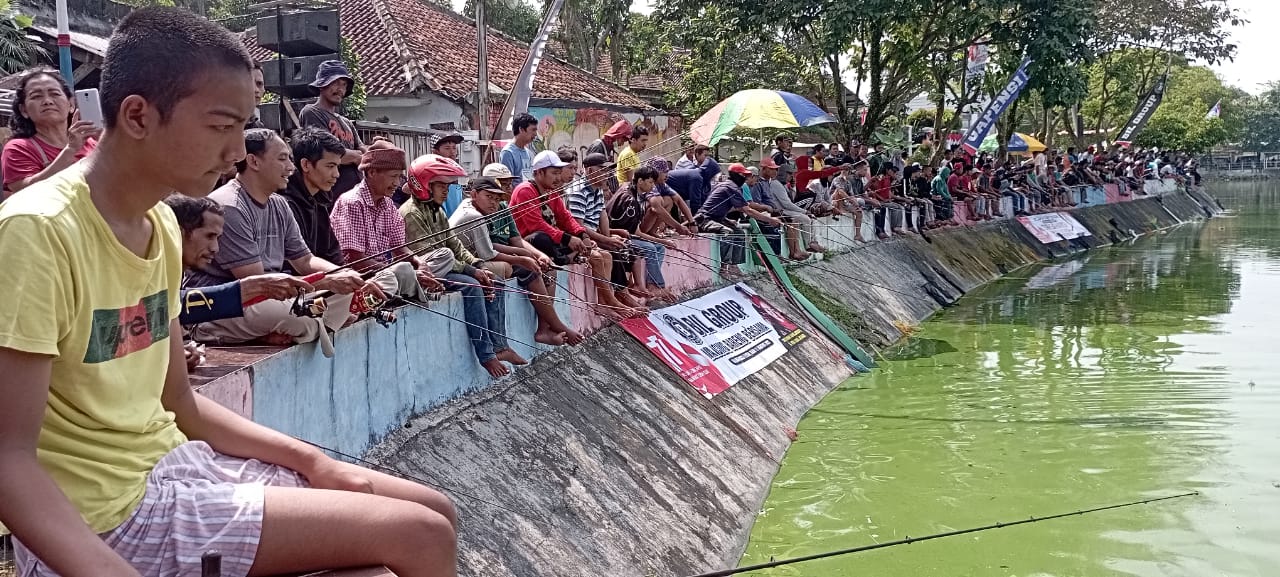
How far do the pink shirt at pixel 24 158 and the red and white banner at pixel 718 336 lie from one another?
4788mm

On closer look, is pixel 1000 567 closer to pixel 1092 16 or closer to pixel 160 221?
pixel 160 221

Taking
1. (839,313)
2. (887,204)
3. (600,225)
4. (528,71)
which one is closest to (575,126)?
(887,204)

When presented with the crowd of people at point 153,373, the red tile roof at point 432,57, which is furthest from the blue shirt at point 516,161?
the red tile roof at point 432,57

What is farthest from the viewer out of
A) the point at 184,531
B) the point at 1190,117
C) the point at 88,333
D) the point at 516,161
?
the point at 1190,117

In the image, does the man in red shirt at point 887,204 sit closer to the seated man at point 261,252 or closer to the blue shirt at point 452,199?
the blue shirt at point 452,199

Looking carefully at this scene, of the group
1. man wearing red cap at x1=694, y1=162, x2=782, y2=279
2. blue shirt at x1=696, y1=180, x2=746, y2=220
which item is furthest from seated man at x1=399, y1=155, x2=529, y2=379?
blue shirt at x1=696, y1=180, x2=746, y2=220

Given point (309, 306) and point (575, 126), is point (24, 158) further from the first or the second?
point (575, 126)

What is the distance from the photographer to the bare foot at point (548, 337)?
7.58 m

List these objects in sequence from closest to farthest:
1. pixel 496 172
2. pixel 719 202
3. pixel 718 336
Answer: pixel 496 172 → pixel 718 336 → pixel 719 202

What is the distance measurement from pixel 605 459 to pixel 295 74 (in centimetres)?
351

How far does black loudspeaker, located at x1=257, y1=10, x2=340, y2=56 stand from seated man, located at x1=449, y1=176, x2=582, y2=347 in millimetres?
1636

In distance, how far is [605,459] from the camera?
22.5ft

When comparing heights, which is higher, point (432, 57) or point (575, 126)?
point (432, 57)

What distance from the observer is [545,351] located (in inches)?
301
